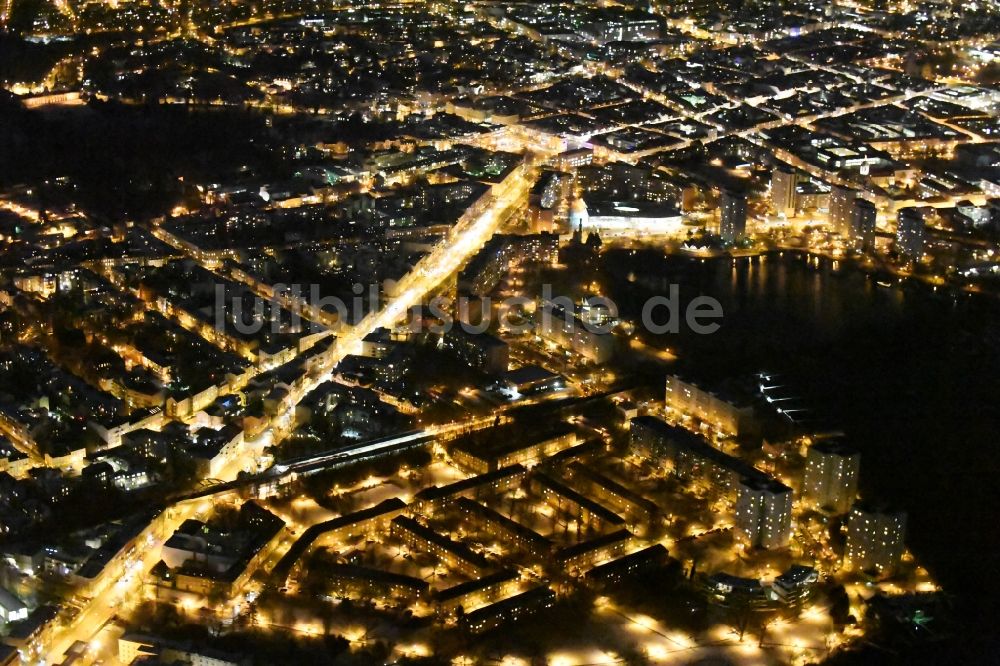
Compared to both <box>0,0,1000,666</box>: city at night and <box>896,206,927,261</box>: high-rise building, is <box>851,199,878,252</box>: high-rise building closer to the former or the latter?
<box>0,0,1000,666</box>: city at night

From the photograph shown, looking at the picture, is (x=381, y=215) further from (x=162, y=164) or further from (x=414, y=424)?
(x=414, y=424)

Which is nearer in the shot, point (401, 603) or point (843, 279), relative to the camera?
point (401, 603)

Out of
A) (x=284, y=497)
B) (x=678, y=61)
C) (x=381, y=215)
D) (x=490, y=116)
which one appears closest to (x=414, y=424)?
(x=284, y=497)

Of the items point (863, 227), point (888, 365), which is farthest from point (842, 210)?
point (888, 365)

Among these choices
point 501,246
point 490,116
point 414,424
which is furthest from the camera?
point 490,116

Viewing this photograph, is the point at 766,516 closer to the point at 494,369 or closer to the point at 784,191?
the point at 494,369

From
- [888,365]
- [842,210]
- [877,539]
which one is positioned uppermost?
[842,210]

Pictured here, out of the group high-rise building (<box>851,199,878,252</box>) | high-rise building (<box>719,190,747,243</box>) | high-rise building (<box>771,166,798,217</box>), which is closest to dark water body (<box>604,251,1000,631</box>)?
high-rise building (<box>719,190,747,243</box>)
